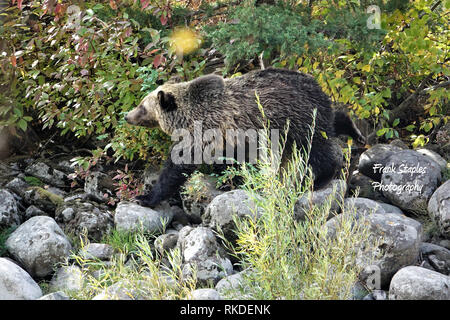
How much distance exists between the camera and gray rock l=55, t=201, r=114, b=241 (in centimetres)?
500

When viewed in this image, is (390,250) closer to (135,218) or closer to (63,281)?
(135,218)

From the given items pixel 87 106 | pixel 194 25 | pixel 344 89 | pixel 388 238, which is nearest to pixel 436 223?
pixel 388 238

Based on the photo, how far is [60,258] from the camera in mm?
4473

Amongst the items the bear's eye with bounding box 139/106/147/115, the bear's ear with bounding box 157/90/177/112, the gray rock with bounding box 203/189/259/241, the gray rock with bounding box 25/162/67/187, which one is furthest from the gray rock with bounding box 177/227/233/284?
the gray rock with bounding box 25/162/67/187

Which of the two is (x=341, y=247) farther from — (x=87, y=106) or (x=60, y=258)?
(x=87, y=106)

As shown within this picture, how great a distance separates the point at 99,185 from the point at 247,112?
209cm

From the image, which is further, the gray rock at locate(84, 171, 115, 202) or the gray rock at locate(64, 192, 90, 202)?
the gray rock at locate(84, 171, 115, 202)

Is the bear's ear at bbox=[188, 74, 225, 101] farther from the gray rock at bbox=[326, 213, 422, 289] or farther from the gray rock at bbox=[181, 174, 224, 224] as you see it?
the gray rock at bbox=[326, 213, 422, 289]

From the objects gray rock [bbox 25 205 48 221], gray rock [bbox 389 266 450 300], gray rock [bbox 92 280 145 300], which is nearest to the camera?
gray rock [bbox 92 280 145 300]

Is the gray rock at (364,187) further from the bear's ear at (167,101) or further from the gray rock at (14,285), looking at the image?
the gray rock at (14,285)

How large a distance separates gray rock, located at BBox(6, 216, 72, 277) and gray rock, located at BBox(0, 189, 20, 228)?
42 centimetres

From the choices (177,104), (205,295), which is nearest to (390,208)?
(177,104)

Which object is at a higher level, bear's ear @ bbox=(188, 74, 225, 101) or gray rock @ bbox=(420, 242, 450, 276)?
bear's ear @ bbox=(188, 74, 225, 101)

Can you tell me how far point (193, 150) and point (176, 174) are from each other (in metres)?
0.32
